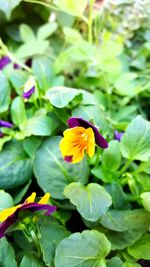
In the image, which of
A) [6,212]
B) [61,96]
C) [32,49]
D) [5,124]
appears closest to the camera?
[6,212]

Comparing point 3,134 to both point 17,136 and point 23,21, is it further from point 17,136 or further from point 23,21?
point 23,21

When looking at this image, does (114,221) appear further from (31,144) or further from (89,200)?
(31,144)

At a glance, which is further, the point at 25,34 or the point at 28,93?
the point at 25,34

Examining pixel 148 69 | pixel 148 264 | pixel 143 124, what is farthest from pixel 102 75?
pixel 148 264

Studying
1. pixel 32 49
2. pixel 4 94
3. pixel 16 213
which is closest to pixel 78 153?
pixel 16 213

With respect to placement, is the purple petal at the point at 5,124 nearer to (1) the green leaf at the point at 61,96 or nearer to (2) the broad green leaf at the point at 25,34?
(1) the green leaf at the point at 61,96

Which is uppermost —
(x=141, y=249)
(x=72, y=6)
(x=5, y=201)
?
(x=72, y=6)

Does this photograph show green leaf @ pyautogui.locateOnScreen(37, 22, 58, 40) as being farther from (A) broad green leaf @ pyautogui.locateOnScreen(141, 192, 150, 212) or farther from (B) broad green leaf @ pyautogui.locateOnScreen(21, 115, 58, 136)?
(A) broad green leaf @ pyautogui.locateOnScreen(141, 192, 150, 212)
